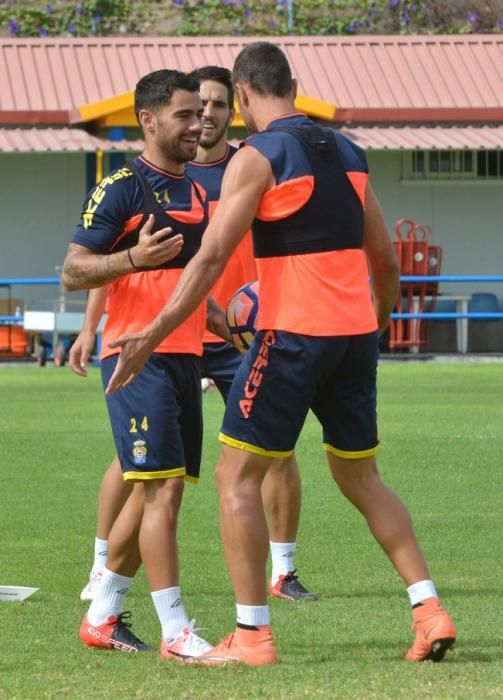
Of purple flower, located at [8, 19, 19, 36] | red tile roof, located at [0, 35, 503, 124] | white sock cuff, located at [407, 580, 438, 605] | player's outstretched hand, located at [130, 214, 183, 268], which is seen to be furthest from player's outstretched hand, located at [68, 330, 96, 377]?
purple flower, located at [8, 19, 19, 36]

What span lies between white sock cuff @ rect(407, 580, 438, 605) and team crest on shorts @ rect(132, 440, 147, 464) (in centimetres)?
115

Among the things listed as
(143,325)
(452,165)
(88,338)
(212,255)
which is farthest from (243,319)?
(452,165)

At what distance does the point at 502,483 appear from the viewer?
11.6 metres

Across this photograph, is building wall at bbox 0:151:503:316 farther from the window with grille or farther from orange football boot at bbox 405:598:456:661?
orange football boot at bbox 405:598:456:661

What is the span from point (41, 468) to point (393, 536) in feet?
22.4

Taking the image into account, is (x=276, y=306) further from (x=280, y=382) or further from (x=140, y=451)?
(x=140, y=451)

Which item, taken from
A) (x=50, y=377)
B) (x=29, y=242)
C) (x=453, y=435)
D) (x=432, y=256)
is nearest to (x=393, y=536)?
(x=453, y=435)

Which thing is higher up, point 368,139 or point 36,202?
point 368,139

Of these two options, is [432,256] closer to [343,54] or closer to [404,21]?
[343,54]

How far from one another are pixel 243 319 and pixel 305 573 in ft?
6.28

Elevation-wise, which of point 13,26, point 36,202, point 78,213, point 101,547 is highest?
point 13,26

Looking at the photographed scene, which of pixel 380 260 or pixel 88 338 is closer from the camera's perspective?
pixel 380 260

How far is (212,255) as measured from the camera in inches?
227

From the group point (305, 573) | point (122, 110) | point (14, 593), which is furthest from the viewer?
point (122, 110)
